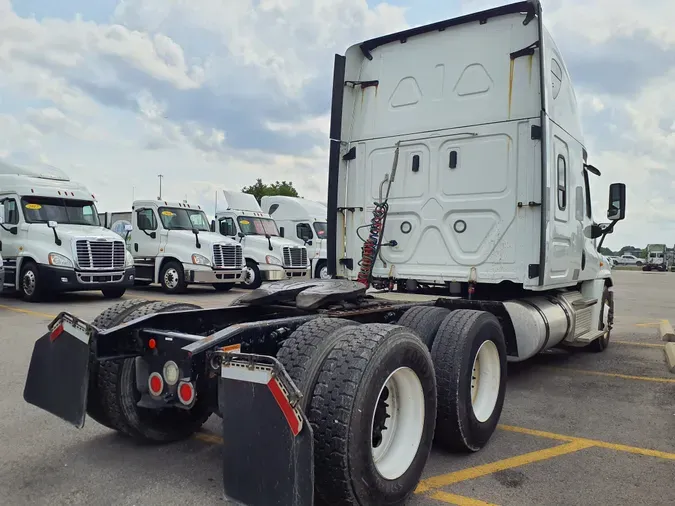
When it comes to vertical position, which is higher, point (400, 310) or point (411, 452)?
point (400, 310)

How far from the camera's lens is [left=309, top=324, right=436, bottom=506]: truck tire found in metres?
2.66

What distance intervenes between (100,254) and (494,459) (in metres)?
11.6

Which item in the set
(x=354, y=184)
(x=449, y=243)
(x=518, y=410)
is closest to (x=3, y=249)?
(x=354, y=184)

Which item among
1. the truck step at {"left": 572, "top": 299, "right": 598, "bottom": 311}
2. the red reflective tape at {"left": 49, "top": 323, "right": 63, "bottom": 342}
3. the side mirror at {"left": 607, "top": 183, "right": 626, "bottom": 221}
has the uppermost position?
the side mirror at {"left": 607, "top": 183, "right": 626, "bottom": 221}

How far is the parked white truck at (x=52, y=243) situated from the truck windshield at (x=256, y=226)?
501 cm

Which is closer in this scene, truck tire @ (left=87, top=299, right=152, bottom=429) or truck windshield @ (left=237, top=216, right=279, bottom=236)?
truck tire @ (left=87, top=299, right=152, bottom=429)

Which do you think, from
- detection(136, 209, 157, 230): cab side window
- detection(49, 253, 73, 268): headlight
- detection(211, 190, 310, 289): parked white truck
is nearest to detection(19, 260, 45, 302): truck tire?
detection(49, 253, 73, 268): headlight

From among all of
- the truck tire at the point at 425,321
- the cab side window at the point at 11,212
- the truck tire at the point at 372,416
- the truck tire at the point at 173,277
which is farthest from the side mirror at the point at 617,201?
the cab side window at the point at 11,212

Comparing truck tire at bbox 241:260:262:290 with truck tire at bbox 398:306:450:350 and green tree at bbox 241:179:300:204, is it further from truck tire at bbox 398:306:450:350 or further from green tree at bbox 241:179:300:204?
green tree at bbox 241:179:300:204

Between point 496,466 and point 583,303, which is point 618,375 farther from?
point 496,466

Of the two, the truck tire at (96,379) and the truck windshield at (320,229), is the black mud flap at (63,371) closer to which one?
the truck tire at (96,379)

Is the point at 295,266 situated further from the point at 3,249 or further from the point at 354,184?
the point at 354,184

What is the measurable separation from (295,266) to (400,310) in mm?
14288

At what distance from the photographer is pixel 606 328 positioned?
26.4ft
